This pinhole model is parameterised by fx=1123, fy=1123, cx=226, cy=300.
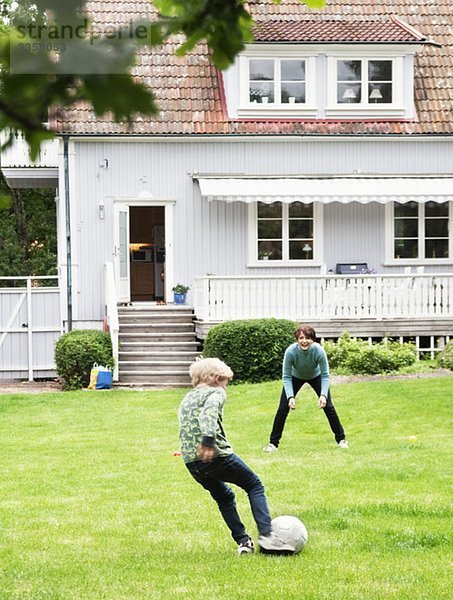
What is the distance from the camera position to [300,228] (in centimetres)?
2488

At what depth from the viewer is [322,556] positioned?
776 cm

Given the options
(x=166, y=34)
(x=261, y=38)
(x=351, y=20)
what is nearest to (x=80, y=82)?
(x=166, y=34)

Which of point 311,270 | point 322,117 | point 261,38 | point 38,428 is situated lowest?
point 38,428

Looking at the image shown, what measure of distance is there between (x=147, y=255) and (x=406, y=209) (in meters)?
6.55

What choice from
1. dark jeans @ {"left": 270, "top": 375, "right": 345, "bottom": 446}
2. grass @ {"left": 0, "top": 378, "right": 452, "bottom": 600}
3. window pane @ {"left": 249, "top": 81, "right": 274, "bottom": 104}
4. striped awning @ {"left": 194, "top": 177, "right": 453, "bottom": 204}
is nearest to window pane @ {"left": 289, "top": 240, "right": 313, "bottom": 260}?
striped awning @ {"left": 194, "top": 177, "right": 453, "bottom": 204}

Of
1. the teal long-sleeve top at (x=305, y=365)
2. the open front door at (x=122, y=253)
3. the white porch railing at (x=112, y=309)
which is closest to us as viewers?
the teal long-sleeve top at (x=305, y=365)

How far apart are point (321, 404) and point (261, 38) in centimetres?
1344

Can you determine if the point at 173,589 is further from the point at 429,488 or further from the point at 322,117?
the point at 322,117

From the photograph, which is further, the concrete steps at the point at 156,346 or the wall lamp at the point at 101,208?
the wall lamp at the point at 101,208

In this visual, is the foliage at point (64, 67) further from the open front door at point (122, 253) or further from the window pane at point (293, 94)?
the window pane at point (293, 94)

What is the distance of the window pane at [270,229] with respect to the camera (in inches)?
973

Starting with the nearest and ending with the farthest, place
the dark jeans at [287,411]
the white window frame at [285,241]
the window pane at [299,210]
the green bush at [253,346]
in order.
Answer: the dark jeans at [287,411], the green bush at [253,346], the white window frame at [285,241], the window pane at [299,210]

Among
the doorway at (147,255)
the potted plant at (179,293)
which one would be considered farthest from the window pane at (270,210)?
the doorway at (147,255)

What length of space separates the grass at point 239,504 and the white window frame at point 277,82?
29.2 feet
